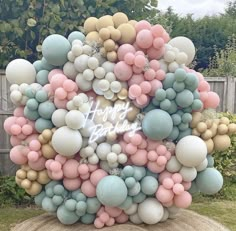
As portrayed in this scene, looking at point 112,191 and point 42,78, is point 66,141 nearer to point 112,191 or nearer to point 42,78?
point 112,191

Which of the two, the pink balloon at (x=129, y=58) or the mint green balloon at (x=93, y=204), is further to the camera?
A: the mint green balloon at (x=93, y=204)

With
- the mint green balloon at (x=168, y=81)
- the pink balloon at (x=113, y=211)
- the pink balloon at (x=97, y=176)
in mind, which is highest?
the mint green balloon at (x=168, y=81)

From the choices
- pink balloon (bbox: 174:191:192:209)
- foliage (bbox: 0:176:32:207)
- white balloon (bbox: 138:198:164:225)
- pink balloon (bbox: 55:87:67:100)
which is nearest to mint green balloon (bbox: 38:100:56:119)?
pink balloon (bbox: 55:87:67:100)

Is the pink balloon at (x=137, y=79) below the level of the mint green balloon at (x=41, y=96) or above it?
above

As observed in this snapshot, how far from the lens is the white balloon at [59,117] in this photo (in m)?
3.08

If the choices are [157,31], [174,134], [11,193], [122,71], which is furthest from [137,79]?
[11,193]

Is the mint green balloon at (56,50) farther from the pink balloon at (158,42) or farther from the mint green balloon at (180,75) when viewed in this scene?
the mint green balloon at (180,75)

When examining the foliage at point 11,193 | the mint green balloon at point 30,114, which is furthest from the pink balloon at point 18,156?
the foliage at point 11,193

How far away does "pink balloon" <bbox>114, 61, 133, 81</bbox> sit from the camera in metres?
3.10

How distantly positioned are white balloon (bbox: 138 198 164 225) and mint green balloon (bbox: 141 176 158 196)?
72 mm

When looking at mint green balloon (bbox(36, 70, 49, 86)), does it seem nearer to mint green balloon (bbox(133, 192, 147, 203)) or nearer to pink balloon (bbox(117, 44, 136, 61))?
pink balloon (bbox(117, 44, 136, 61))

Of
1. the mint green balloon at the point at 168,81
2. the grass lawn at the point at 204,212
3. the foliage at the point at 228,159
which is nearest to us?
the mint green balloon at the point at 168,81

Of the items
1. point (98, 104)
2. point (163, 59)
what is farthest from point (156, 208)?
point (163, 59)

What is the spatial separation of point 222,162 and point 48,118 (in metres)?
2.92
